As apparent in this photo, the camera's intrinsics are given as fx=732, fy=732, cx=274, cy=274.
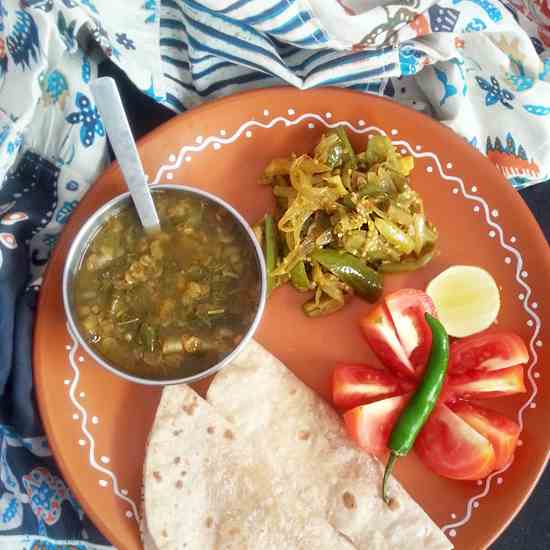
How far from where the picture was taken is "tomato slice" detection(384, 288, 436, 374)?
9.09ft

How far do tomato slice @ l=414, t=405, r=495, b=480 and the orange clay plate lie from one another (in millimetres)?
95

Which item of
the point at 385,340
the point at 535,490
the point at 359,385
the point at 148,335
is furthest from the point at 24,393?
the point at 535,490

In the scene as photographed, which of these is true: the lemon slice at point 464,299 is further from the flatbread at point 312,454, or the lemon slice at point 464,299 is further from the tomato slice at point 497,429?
the flatbread at point 312,454

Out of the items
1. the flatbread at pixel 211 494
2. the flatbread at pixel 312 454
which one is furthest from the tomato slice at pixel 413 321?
the flatbread at pixel 211 494

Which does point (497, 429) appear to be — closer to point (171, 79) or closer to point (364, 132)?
point (364, 132)

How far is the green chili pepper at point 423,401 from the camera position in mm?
2688

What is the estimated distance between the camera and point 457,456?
2.66 m

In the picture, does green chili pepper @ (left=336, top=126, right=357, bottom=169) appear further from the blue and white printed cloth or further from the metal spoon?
the metal spoon

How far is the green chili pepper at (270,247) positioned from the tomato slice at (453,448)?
Answer: 80 cm

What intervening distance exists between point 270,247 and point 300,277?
161mm

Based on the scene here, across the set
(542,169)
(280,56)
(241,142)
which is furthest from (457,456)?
(280,56)

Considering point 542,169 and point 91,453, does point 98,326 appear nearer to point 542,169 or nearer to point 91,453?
point 91,453

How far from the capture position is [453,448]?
267 centimetres

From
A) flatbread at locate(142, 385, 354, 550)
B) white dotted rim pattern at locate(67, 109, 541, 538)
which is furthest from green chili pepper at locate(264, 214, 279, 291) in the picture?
flatbread at locate(142, 385, 354, 550)
